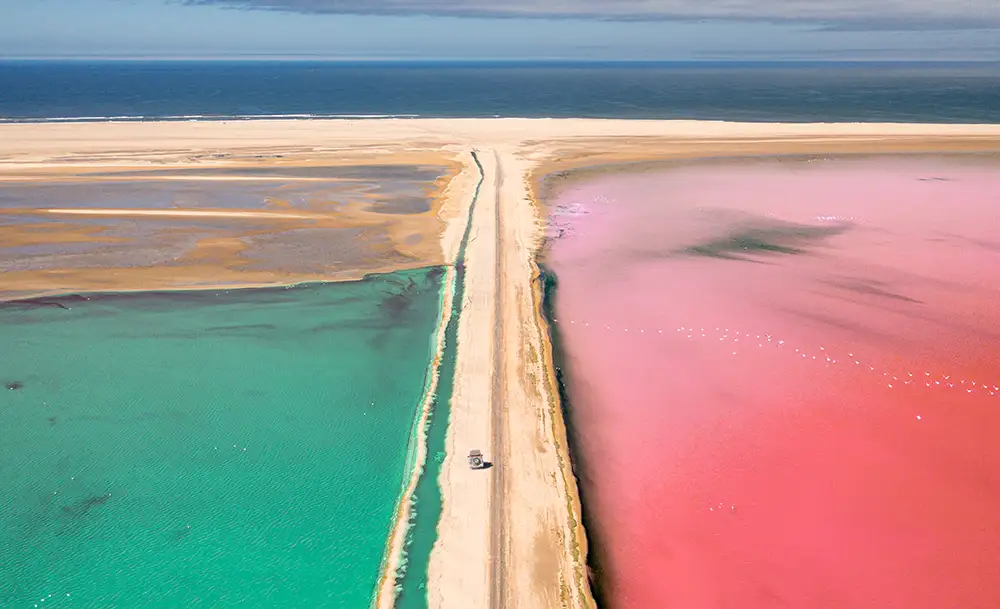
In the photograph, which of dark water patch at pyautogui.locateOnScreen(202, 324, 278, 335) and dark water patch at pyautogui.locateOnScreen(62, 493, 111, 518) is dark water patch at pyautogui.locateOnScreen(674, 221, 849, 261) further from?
dark water patch at pyautogui.locateOnScreen(62, 493, 111, 518)

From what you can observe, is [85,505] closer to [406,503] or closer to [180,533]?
[180,533]

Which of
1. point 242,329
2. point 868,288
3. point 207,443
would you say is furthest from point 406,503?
point 868,288

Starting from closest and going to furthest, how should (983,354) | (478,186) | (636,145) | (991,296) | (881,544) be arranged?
(881,544) → (983,354) → (991,296) → (478,186) → (636,145)

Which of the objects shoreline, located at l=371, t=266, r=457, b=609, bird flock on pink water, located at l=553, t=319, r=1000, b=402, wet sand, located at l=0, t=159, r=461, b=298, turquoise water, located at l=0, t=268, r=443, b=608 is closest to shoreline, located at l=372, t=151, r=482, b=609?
shoreline, located at l=371, t=266, r=457, b=609

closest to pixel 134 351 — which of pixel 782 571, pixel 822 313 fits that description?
pixel 782 571

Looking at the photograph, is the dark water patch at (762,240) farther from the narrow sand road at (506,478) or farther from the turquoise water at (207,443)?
the turquoise water at (207,443)

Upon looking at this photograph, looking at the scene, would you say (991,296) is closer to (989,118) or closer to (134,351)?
(134,351)
